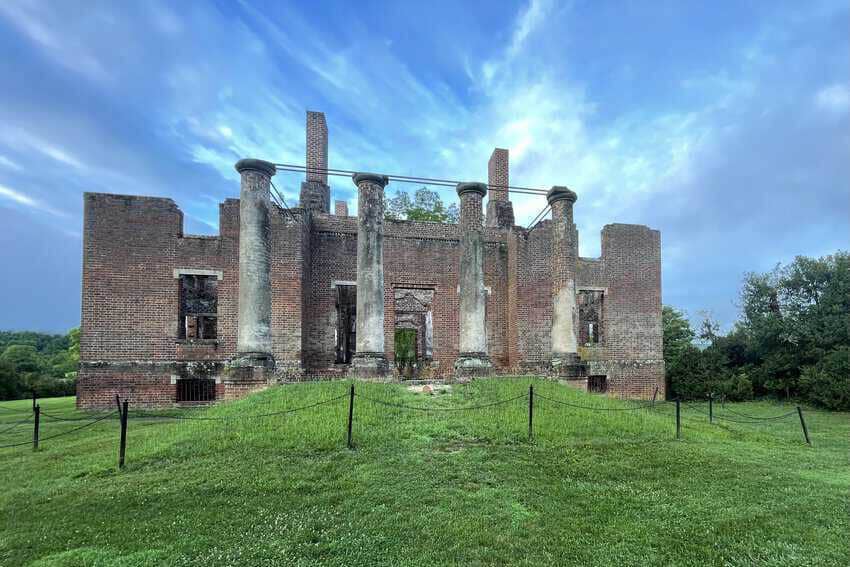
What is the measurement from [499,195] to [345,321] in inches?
323

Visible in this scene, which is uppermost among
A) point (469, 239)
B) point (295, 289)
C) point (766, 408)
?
point (469, 239)

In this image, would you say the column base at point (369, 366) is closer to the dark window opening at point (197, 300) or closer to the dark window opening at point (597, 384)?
the dark window opening at point (197, 300)

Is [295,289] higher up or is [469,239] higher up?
[469,239]

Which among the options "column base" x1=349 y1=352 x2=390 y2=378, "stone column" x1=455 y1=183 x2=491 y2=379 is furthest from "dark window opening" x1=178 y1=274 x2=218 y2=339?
"stone column" x1=455 y1=183 x2=491 y2=379

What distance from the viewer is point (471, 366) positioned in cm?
1270

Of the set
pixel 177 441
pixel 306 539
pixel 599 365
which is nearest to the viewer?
pixel 306 539

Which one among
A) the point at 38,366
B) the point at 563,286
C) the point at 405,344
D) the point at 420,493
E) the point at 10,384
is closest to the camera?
the point at 420,493

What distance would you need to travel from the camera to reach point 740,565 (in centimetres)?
412

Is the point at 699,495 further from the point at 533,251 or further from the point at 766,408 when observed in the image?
the point at 766,408

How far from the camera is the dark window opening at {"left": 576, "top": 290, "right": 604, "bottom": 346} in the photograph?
18875mm

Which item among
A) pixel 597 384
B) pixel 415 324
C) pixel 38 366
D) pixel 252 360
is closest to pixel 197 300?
pixel 252 360

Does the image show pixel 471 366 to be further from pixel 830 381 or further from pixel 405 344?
pixel 830 381

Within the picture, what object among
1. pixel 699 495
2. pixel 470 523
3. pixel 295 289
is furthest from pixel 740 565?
pixel 295 289

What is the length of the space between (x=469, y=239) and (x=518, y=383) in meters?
4.31
